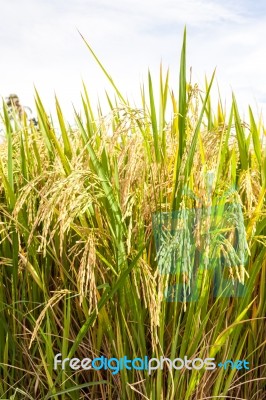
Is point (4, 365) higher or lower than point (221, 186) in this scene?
lower

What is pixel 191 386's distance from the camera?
1.99 meters

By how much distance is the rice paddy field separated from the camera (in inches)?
74.7

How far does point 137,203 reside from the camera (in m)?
2.06

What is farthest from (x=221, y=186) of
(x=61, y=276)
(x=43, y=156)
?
(x=43, y=156)

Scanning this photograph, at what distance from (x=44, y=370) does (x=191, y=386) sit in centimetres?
57

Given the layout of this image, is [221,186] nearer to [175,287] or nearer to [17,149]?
[175,287]

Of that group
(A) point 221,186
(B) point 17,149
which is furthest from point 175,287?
(B) point 17,149

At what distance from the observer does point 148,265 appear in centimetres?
189

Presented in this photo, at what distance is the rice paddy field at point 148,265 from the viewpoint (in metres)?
1.90

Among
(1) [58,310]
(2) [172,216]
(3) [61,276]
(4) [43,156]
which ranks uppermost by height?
(4) [43,156]

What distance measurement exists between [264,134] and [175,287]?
935 mm

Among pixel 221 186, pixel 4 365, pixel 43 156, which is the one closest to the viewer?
pixel 221 186

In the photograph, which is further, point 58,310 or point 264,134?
point 264,134

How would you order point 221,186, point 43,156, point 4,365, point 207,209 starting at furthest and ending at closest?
point 43,156 → point 4,365 → point 221,186 → point 207,209
